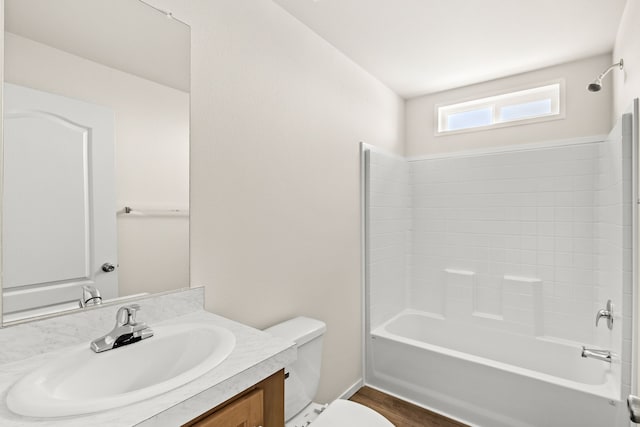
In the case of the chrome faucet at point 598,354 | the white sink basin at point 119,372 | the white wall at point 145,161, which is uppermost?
the white wall at point 145,161

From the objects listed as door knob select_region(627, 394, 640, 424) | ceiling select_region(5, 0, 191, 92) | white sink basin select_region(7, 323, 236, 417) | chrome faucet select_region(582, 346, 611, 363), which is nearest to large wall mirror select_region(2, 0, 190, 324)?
ceiling select_region(5, 0, 191, 92)

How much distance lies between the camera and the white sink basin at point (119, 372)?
73cm

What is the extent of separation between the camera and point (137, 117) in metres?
1.28

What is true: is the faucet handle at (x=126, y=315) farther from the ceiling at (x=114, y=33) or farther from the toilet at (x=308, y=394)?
the ceiling at (x=114, y=33)

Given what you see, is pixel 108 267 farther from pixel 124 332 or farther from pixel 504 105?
pixel 504 105

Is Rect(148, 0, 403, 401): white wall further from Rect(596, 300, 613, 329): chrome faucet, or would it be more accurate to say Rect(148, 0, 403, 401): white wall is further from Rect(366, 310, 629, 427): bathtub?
Rect(596, 300, 613, 329): chrome faucet

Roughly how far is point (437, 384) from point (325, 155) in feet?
5.87

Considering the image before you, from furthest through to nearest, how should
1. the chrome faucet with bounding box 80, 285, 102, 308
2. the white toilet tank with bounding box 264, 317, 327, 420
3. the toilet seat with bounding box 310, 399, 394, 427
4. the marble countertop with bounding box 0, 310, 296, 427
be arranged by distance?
the white toilet tank with bounding box 264, 317, 327, 420
the toilet seat with bounding box 310, 399, 394, 427
the chrome faucet with bounding box 80, 285, 102, 308
the marble countertop with bounding box 0, 310, 296, 427

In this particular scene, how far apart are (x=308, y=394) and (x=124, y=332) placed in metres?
1.02

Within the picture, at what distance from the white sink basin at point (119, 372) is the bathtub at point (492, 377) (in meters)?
1.74

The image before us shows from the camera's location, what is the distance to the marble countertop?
695 mm

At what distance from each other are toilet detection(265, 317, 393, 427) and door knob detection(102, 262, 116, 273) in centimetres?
81

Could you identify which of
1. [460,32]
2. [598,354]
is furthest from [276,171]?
[598,354]

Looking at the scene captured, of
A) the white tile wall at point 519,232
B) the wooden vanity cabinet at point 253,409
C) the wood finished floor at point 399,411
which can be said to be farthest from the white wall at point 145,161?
the white tile wall at point 519,232
